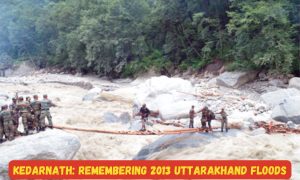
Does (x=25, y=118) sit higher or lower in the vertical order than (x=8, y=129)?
higher

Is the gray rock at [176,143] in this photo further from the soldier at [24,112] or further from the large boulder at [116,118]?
the large boulder at [116,118]

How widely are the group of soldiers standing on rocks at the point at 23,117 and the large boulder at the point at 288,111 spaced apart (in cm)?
791

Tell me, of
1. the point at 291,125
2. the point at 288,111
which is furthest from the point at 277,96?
the point at 291,125

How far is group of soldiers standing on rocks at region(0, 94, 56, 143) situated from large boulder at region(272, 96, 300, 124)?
7.91 metres

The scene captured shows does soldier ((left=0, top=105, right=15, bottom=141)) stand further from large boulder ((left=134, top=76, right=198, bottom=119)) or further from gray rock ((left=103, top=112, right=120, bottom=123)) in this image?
large boulder ((left=134, top=76, right=198, bottom=119))

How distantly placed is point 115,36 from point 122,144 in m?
20.7

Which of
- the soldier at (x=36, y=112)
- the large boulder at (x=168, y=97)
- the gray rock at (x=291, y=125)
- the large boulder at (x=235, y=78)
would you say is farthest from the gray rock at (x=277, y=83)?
the soldier at (x=36, y=112)

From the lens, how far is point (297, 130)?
1366 centimetres

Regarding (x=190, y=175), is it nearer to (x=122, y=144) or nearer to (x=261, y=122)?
(x=122, y=144)

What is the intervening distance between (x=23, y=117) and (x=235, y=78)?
44.5 feet

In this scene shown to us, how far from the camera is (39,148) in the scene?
10.4 meters

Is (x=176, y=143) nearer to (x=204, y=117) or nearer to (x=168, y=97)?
(x=204, y=117)

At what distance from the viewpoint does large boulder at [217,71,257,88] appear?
22.5 meters

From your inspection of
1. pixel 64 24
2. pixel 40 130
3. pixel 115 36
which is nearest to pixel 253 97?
pixel 40 130
